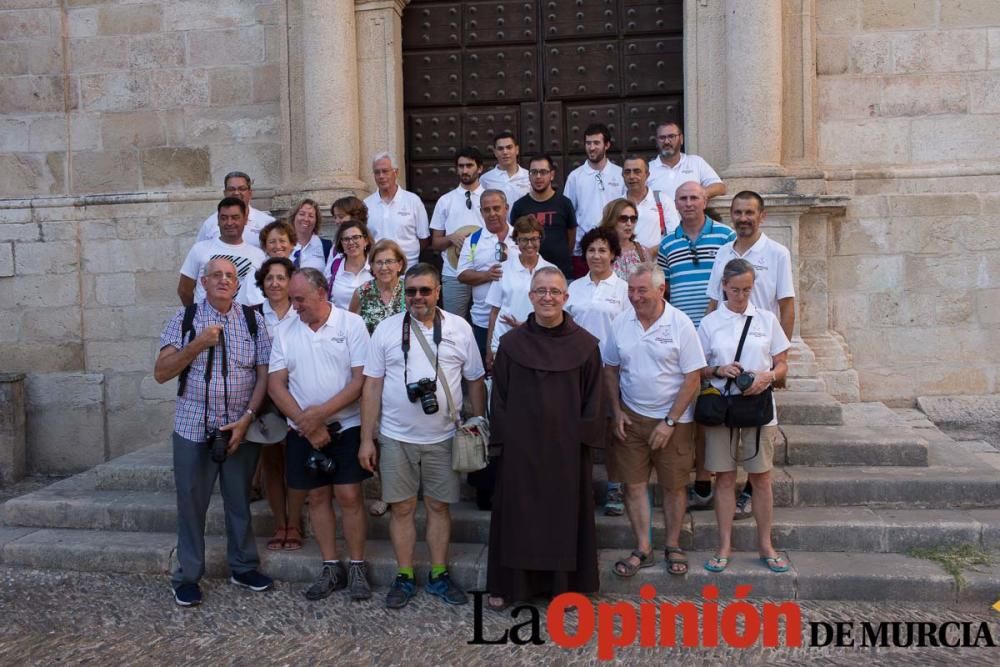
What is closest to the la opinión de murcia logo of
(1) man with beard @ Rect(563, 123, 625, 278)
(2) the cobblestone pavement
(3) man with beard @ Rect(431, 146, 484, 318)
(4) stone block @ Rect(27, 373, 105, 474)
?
(2) the cobblestone pavement

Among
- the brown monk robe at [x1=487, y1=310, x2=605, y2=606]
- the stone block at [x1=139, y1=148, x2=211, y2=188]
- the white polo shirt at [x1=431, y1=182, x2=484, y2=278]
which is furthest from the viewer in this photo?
the stone block at [x1=139, y1=148, x2=211, y2=188]

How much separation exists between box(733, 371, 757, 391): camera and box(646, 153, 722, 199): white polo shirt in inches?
75.9

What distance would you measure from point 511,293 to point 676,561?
175 cm

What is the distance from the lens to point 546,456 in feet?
14.7

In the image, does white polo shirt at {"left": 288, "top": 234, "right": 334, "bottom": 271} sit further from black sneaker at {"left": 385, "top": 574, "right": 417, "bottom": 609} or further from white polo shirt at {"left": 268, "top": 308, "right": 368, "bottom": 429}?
black sneaker at {"left": 385, "top": 574, "right": 417, "bottom": 609}

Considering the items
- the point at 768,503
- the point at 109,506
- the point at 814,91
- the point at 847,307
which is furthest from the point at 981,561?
the point at 109,506

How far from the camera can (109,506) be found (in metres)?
5.80

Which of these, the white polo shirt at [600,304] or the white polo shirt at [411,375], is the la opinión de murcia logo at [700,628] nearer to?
the white polo shirt at [411,375]

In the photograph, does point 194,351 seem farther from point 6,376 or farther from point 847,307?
point 847,307

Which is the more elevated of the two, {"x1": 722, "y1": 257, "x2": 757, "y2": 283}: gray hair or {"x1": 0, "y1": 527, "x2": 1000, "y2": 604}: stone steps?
{"x1": 722, "y1": 257, "x2": 757, "y2": 283}: gray hair

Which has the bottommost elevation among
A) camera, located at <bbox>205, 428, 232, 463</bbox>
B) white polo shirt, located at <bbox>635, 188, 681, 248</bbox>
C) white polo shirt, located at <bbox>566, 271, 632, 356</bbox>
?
camera, located at <bbox>205, 428, 232, 463</bbox>

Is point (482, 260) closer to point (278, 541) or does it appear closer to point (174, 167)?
point (278, 541)

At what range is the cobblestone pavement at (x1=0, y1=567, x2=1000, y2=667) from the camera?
409cm

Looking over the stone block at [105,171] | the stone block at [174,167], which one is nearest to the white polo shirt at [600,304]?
the stone block at [174,167]
